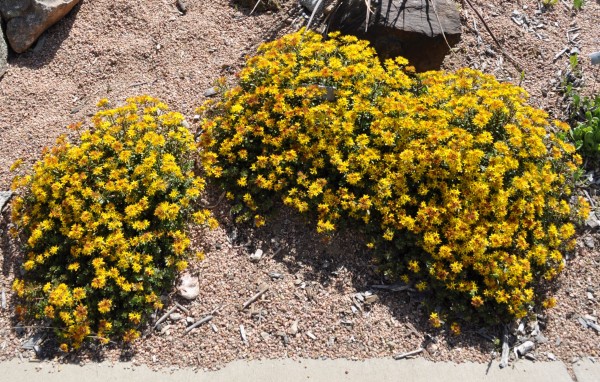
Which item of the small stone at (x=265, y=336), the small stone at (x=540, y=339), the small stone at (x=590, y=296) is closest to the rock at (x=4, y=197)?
the small stone at (x=265, y=336)

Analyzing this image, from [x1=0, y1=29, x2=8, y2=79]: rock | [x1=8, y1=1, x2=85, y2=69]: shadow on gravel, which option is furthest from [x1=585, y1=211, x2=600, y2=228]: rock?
[x1=0, y1=29, x2=8, y2=79]: rock

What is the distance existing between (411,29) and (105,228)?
2956mm

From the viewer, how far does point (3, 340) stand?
11.3 feet

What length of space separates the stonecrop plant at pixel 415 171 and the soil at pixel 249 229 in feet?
0.67

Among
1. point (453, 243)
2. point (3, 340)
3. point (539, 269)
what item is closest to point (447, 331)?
point (453, 243)

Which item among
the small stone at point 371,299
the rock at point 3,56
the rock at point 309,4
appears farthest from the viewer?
the rock at point 309,4

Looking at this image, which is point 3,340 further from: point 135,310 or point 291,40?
point 291,40

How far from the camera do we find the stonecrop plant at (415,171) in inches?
137

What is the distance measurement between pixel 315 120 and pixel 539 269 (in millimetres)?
1850

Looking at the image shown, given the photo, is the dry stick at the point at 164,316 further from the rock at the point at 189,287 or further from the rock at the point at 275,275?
the rock at the point at 275,275

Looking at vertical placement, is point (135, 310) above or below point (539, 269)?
below

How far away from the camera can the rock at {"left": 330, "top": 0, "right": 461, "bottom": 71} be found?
462cm

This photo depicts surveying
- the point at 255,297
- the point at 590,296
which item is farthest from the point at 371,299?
the point at 590,296

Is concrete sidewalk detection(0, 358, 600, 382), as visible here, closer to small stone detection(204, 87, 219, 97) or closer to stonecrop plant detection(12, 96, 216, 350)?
stonecrop plant detection(12, 96, 216, 350)
